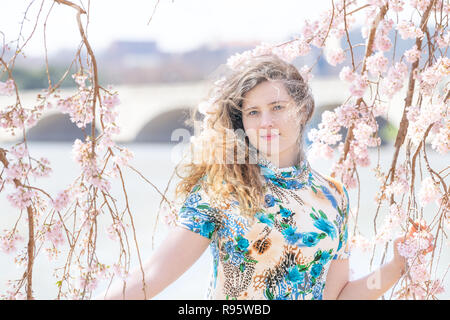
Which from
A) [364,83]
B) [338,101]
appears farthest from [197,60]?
[364,83]

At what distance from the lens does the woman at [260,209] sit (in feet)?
3.34

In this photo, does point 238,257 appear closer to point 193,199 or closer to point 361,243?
point 193,199

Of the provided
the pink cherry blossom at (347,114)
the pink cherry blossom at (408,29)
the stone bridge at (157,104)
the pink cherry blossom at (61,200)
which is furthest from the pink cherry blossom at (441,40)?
the stone bridge at (157,104)

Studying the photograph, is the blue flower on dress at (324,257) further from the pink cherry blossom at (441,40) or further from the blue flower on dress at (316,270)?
the pink cherry blossom at (441,40)

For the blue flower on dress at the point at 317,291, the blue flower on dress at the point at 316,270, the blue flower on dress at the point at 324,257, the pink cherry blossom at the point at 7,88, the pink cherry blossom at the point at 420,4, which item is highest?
the pink cherry blossom at the point at 420,4

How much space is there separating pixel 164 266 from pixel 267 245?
21 cm

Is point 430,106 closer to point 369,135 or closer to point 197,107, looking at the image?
point 369,135

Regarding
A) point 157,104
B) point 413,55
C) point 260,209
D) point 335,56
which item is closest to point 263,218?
point 260,209

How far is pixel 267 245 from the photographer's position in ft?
3.43

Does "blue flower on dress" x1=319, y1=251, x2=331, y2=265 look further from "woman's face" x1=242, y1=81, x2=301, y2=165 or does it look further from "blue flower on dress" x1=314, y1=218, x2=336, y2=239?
"woman's face" x1=242, y1=81, x2=301, y2=165

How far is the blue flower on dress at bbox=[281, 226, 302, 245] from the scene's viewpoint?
1.06 m

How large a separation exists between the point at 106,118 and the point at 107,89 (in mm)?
52
